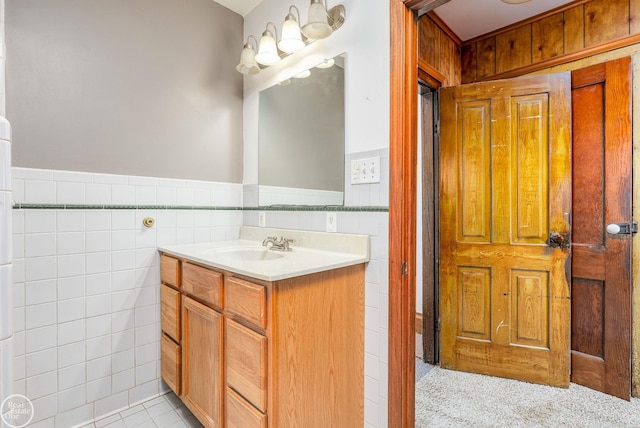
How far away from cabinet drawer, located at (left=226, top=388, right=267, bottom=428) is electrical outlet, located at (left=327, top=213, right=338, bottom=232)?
84 centimetres

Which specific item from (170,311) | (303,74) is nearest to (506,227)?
(303,74)

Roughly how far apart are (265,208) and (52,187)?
1089 millimetres

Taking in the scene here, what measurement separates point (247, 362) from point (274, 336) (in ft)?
0.64

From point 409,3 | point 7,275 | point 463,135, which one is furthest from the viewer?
point 463,135

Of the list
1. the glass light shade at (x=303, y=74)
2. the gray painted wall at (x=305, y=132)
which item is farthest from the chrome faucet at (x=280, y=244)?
the glass light shade at (x=303, y=74)

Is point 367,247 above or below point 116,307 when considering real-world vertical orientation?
above

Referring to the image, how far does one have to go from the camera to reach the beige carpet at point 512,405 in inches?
64.8

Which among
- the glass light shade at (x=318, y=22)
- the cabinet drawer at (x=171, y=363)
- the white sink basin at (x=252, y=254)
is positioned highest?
the glass light shade at (x=318, y=22)

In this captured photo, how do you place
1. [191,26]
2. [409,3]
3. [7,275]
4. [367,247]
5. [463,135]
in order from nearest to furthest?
[7,275]
[409,3]
[367,247]
[191,26]
[463,135]

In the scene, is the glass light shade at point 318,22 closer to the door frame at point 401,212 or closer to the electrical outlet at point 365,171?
the door frame at point 401,212

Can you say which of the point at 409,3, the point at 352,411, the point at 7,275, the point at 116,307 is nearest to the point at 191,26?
the point at 409,3

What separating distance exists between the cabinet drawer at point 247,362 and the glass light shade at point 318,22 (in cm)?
141

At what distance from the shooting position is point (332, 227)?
1.65m

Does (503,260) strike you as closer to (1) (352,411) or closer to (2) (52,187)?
(1) (352,411)
